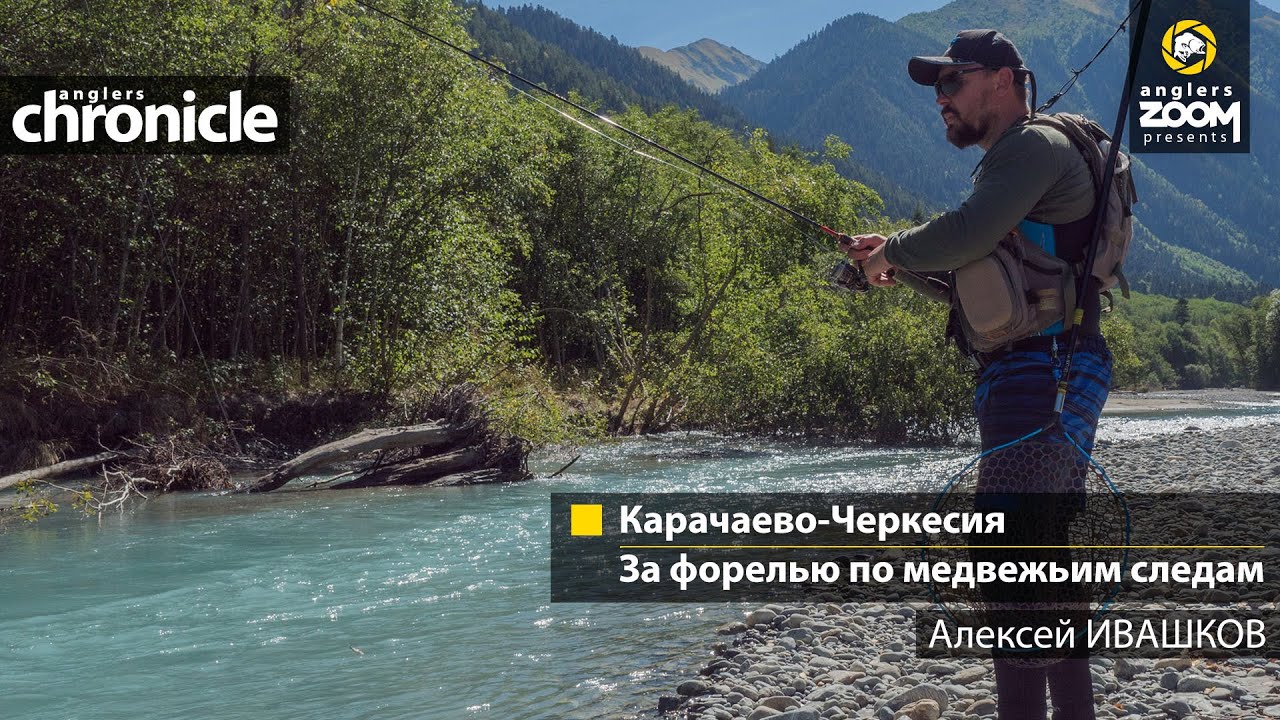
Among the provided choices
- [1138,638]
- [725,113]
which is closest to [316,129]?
[1138,638]

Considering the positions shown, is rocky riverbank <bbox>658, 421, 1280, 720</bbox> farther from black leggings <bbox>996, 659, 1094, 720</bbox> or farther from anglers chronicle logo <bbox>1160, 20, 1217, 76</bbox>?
anglers chronicle logo <bbox>1160, 20, 1217, 76</bbox>

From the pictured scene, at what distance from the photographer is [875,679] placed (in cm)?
494

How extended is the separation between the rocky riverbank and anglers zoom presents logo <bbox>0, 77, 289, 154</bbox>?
46.4ft

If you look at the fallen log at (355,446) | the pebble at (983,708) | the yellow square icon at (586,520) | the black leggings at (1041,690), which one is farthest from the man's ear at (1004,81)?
the fallen log at (355,446)

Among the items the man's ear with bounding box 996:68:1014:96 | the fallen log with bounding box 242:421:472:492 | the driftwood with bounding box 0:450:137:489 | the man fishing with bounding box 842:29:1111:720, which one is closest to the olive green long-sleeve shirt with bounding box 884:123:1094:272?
the man fishing with bounding box 842:29:1111:720

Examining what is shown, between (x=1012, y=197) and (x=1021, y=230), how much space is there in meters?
0.21

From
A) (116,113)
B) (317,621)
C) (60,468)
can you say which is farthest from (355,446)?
(116,113)

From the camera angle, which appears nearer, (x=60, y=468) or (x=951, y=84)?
(x=951, y=84)

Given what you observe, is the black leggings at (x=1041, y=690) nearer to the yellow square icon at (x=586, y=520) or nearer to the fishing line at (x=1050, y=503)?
the fishing line at (x=1050, y=503)

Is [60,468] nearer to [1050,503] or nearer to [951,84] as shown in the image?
[951,84]

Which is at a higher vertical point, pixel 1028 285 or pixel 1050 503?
pixel 1028 285

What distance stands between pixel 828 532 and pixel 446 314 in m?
11.2

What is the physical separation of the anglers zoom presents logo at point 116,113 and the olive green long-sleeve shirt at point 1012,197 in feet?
53.1

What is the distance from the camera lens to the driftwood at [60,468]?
1169 cm
